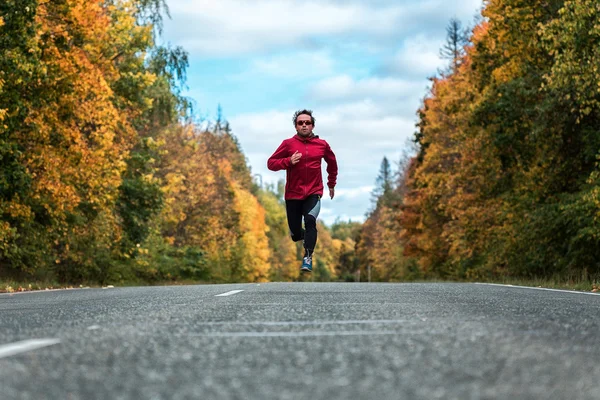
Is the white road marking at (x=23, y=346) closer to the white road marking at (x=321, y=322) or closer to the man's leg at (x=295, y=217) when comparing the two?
the white road marking at (x=321, y=322)

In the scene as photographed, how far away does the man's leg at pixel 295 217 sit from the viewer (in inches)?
490

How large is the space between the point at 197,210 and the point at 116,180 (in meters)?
26.7

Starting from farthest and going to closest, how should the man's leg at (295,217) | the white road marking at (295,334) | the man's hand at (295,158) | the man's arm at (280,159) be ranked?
1. the man's leg at (295,217)
2. the man's arm at (280,159)
3. the man's hand at (295,158)
4. the white road marking at (295,334)

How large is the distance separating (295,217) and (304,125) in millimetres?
1476

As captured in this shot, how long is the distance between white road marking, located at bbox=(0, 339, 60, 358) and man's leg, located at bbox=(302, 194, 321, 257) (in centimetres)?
768

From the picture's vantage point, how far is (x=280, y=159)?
11.9m

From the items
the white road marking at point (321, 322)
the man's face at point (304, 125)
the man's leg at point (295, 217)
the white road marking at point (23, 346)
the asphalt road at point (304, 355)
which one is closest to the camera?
the asphalt road at point (304, 355)

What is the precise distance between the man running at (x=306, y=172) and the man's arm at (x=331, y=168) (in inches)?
0.7

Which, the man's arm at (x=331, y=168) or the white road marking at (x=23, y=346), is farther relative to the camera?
the man's arm at (x=331, y=168)

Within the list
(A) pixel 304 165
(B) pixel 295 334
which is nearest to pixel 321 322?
(B) pixel 295 334

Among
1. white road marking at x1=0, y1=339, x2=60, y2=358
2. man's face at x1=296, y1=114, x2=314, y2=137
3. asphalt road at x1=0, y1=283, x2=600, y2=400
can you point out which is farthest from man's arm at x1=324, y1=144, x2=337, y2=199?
white road marking at x1=0, y1=339, x2=60, y2=358

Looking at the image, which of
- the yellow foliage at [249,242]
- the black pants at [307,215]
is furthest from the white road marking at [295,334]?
the yellow foliage at [249,242]

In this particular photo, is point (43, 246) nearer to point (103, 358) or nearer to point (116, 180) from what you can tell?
point (116, 180)

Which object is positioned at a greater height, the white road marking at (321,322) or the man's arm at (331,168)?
the man's arm at (331,168)
